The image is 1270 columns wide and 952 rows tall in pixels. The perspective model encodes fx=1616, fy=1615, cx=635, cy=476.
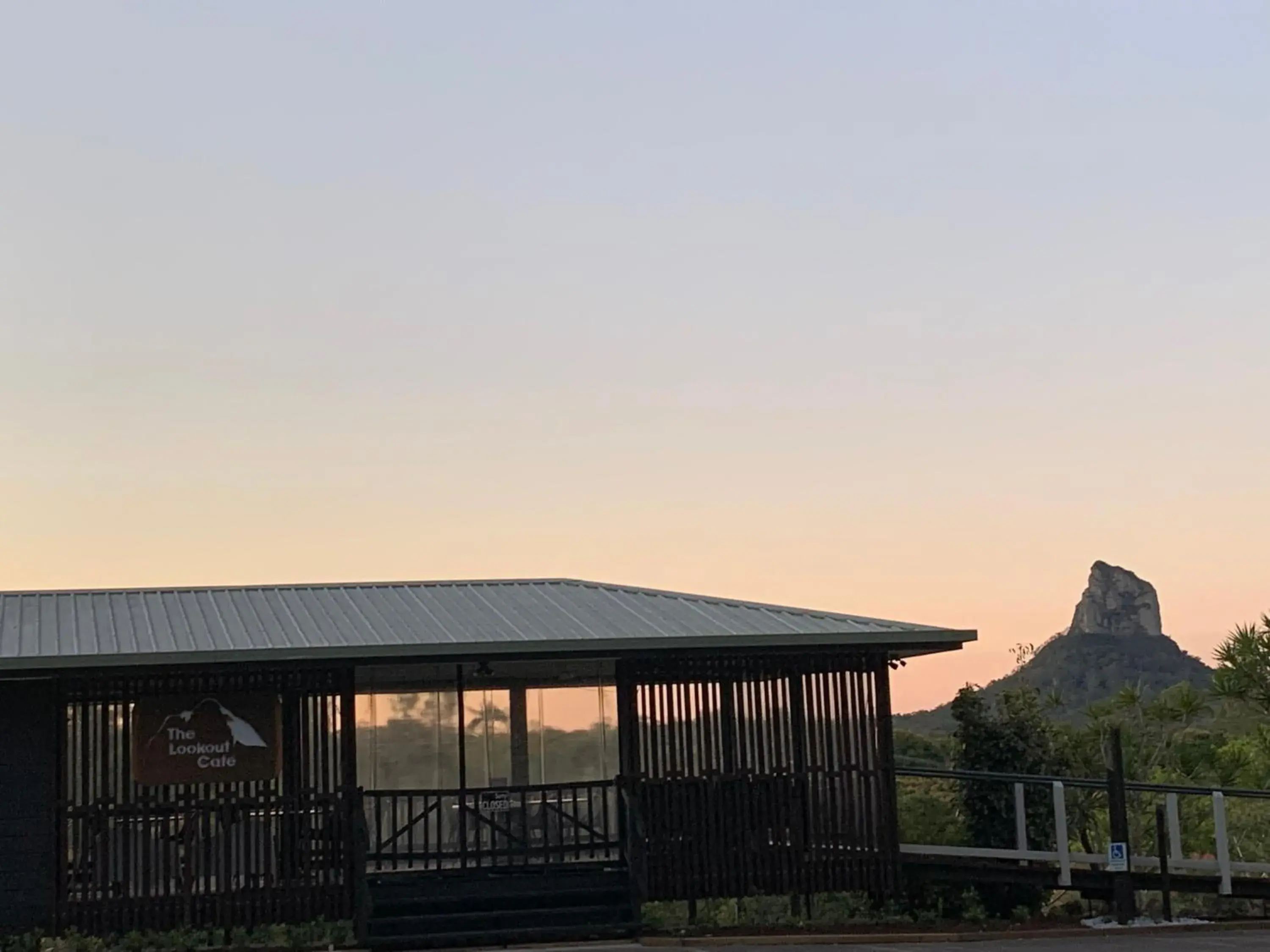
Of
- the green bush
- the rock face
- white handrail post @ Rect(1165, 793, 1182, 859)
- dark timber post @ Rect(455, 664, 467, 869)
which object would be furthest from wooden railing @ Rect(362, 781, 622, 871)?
the rock face

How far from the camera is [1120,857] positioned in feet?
52.1

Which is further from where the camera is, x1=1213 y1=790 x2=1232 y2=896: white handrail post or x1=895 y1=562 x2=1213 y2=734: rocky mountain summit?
x1=895 y1=562 x2=1213 y2=734: rocky mountain summit

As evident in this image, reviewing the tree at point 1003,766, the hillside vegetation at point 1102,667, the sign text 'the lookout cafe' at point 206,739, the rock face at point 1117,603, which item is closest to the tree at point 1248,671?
the tree at point 1003,766

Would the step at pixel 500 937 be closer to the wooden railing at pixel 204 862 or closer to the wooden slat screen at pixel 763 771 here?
the wooden railing at pixel 204 862

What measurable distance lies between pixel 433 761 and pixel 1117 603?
73.9m

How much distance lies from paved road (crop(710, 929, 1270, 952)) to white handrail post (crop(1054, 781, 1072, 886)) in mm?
834

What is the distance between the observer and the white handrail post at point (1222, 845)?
16.0 m

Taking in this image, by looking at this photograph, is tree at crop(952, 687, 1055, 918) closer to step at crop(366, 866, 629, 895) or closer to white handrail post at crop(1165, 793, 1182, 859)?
white handrail post at crop(1165, 793, 1182, 859)

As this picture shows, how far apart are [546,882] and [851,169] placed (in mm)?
10164

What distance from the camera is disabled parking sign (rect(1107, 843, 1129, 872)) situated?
1587cm

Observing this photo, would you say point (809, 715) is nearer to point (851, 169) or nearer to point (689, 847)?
point (689, 847)

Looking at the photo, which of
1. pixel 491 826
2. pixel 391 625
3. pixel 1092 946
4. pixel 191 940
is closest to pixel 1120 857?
pixel 1092 946

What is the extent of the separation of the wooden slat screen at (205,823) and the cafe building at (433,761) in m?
0.02

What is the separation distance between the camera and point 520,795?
53.2 ft
